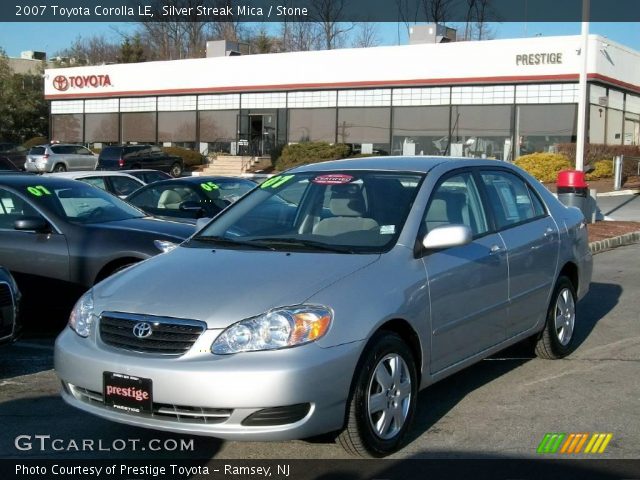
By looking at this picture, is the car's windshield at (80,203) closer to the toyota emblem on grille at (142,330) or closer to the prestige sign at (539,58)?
the toyota emblem on grille at (142,330)

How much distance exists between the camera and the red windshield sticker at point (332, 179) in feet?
19.2

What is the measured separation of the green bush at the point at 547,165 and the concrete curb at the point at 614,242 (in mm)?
13925

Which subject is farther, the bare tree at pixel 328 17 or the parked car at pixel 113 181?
the bare tree at pixel 328 17

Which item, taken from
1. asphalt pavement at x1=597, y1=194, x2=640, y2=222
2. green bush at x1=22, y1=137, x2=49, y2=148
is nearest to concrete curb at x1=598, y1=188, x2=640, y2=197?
asphalt pavement at x1=597, y1=194, x2=640, y2=222

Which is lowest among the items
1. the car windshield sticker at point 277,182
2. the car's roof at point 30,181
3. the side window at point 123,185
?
the side window at point 123,185

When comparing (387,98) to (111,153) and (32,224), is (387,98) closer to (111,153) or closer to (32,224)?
(111,153)

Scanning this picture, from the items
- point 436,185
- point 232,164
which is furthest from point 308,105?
point 436,185

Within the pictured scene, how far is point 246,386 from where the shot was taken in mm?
4219

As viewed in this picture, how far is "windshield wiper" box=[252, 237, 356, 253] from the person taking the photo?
16.8ft

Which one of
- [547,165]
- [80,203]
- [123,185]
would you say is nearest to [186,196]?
[80,203]

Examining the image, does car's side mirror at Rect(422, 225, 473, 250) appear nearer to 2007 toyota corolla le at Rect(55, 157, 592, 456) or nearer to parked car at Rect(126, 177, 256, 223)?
2007 toyota corolla le at Rect(55, 157, 592, 456)

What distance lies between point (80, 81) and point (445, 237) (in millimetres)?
47426

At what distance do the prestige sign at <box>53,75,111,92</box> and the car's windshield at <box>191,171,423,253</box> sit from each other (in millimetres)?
44121

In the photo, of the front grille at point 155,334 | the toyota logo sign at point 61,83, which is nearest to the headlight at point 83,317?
the front grille at point 155,334
